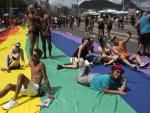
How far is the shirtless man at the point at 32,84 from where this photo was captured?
7855mm

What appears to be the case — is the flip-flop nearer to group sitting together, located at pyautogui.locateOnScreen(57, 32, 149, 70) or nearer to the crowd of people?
the crowd of people

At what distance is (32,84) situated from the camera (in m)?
8.11

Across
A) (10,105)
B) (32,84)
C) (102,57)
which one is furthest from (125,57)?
(10,105)

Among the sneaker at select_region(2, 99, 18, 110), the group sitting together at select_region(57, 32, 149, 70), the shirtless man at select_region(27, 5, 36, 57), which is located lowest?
the sneaker at select_region(2, 99, 18, 110)

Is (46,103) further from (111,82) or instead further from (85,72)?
(85,72)

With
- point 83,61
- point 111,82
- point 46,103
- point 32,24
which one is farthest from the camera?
point 32,24

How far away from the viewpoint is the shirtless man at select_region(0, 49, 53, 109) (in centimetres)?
786

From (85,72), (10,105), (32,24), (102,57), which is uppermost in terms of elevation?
(32,24)

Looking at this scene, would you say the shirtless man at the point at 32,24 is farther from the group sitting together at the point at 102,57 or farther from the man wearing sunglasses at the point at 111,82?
the man wearing sunglasses at the point at 111,82

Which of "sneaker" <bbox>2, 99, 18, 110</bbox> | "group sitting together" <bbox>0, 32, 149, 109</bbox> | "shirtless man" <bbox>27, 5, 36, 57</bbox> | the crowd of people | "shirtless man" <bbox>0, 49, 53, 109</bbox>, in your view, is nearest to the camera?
"sneaker" <bbox>2, 99, 18, 110</bbox>

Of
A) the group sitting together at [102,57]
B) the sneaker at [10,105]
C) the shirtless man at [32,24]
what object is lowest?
the sneaker at [10,105]

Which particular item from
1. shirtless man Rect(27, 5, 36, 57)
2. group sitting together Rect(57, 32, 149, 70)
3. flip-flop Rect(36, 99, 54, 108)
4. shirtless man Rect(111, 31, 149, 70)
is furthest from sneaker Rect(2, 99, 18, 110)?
→ shirtless man Rect(27, 5, 36, 57)

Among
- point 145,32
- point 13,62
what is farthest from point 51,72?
point 145,32

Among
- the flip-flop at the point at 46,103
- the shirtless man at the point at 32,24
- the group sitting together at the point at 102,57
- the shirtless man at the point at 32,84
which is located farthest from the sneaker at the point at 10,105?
the shirtless man at the point at 32,24
